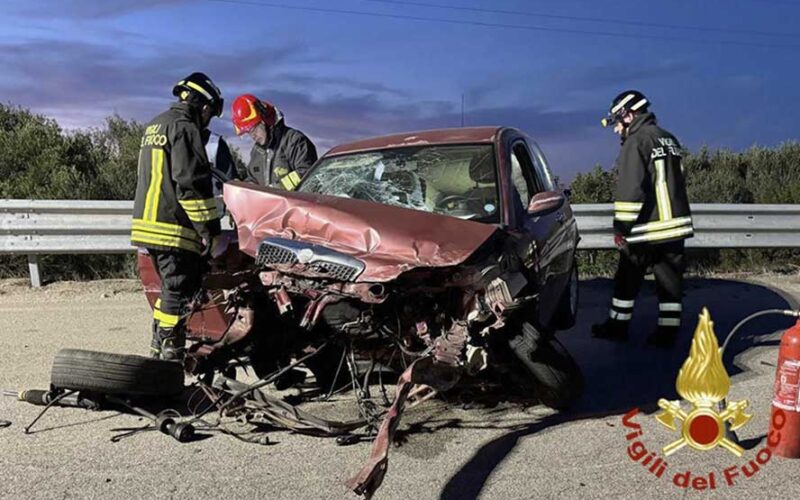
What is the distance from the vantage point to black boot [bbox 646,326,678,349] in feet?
19.0

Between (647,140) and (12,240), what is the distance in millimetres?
6430

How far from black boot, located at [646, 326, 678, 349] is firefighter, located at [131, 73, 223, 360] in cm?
362

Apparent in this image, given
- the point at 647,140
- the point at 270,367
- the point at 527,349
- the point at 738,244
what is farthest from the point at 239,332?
the point at 738,244

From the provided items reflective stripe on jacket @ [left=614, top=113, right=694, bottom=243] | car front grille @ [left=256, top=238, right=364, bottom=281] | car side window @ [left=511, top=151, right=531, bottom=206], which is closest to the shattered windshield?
car side window @ [left=511, top=151, right=531, bottom=206]

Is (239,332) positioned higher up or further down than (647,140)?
further down

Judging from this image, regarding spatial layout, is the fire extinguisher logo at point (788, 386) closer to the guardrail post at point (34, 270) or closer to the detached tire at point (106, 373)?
the detached tire at point (106, 373)

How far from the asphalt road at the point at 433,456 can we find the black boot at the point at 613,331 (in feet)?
2.89

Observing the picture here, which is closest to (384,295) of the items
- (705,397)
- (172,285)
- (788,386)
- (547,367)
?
(547,367)

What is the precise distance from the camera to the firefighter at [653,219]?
5.84m

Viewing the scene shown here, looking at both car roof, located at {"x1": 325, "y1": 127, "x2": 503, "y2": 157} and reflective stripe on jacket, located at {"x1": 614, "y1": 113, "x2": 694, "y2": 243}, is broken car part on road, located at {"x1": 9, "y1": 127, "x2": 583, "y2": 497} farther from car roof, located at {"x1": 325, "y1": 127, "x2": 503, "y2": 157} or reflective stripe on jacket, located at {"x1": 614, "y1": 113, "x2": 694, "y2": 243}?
reflective stripe on jacket, located at {"x1": 614, "y1": 113, "x2": 694, "y2": 243}

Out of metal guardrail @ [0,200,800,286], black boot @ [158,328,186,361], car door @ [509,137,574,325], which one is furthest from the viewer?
metal guardrail @ [0,200,800,286]

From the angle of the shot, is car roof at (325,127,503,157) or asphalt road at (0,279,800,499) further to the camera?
car roof at (325,127,503,157)

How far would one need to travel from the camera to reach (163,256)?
464 centimetres

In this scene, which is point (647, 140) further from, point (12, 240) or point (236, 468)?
point (12, 240)
